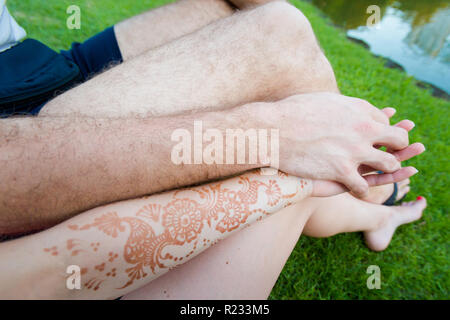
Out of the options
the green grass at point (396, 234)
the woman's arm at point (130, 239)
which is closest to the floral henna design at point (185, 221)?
the woman's arm at point (130, 239)

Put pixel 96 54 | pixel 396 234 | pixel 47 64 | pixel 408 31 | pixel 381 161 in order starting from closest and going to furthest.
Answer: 1. pixel 381 161
2. pixel 47 64
3. pixel 96 54
4. pixel 396 234
5. pixel 408 31

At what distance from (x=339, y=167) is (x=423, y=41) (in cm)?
640

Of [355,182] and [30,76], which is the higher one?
[30,76]

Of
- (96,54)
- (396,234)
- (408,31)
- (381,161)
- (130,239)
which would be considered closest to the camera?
(130,239)

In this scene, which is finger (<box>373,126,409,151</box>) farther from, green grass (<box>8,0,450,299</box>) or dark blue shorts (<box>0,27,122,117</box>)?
dark blue shorts (<box>0,27,122,117</box>)

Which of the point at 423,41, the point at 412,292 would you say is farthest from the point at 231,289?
the point at 423,41

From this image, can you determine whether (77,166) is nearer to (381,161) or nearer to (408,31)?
(381,161)

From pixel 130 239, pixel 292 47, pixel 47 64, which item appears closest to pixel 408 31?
pixel 292 47

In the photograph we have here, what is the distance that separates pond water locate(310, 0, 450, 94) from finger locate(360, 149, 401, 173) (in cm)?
451

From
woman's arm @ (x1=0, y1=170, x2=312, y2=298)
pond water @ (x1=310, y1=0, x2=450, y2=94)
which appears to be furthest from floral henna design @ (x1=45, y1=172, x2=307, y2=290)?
pond water @ (x1=310, y1=0, x2=450, y2=94)

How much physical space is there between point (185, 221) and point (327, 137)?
0.69m

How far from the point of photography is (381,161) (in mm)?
1168

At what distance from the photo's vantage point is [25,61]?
4.50 feet
